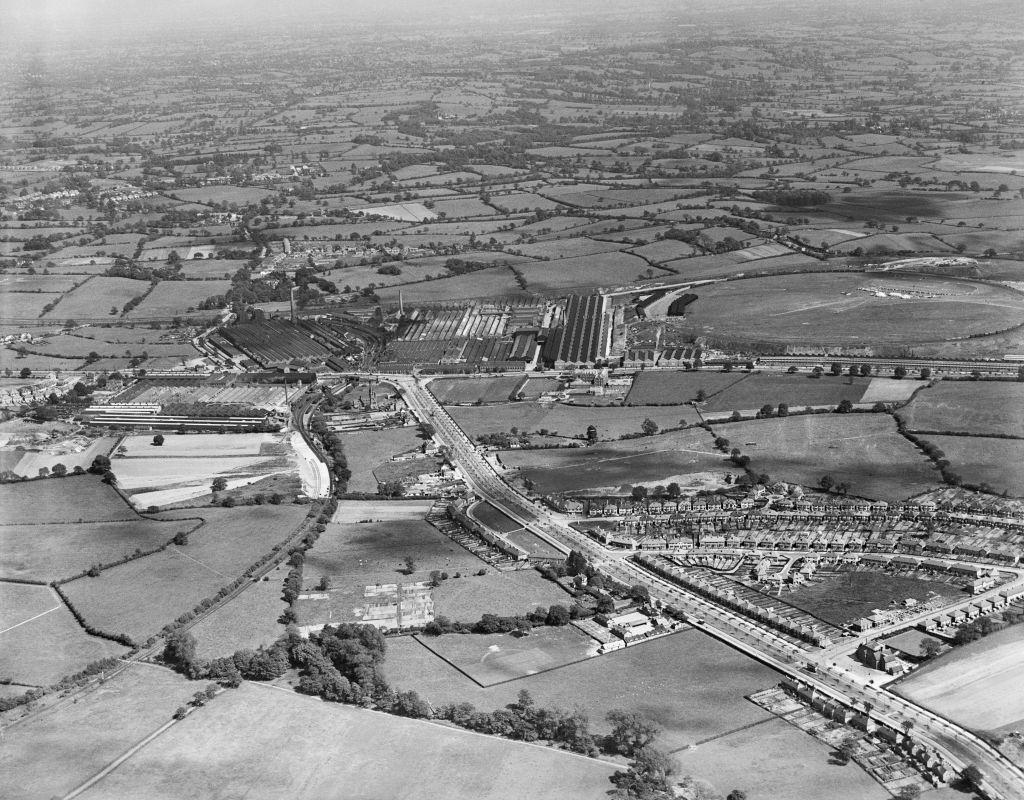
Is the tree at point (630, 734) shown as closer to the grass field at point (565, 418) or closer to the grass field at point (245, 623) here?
the grass field at point (245, 623)

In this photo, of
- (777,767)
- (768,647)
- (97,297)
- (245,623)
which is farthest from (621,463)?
(97,297)

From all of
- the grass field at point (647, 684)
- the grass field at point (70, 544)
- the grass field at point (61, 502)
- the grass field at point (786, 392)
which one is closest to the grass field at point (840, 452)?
the grass field at point (786, 392)

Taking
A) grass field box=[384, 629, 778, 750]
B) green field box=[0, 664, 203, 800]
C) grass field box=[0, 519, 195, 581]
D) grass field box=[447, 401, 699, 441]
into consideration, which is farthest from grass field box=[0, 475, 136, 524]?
grass field box=[447, 401, 699, 441]

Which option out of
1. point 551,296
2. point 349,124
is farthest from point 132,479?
point 349,124

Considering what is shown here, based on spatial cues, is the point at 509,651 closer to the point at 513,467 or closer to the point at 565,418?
the point at 513,467

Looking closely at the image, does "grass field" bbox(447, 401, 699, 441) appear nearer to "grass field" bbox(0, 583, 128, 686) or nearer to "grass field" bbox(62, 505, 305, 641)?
"grass field" bbox(62, 505, 305, 641)
